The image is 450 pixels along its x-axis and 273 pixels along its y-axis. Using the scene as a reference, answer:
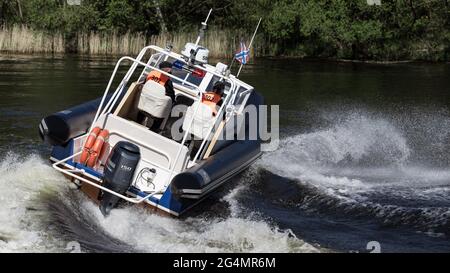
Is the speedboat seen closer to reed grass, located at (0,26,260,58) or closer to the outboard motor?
the outboard motor

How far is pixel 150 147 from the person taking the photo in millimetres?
8055

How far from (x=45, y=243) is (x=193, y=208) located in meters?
2.51

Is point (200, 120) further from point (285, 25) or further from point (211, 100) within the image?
point (285, 25)

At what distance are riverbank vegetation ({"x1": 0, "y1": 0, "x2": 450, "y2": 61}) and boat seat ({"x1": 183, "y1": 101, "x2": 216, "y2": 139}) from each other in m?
17.1

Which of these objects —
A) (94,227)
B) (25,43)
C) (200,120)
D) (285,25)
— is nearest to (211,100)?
(200,120)

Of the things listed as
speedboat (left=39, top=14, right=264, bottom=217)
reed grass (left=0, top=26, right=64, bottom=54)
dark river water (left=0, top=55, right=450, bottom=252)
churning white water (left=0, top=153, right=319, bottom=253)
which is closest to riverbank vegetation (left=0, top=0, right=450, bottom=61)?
reed grass (left=0, top=26, right=64, bottom=54)

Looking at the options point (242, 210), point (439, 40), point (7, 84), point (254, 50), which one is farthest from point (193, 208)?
point (439, 40)

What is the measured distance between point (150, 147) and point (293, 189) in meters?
2.34

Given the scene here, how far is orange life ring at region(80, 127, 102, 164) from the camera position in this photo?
7.91 metres

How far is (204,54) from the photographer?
9375mm

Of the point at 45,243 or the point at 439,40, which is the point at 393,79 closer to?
the point at 439,40

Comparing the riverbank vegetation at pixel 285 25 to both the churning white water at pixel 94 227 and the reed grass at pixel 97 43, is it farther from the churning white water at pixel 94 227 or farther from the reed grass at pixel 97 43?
the churning white water at pixel 94 227

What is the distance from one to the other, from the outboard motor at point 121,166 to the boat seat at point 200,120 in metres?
1.09

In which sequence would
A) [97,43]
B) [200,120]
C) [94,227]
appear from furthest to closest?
[97,43]
[200,120]
[94,227]
